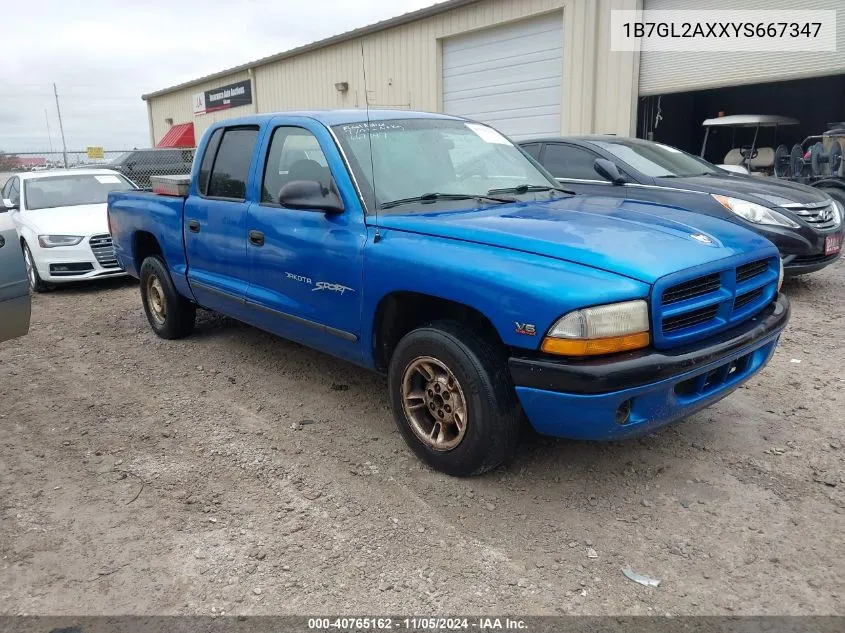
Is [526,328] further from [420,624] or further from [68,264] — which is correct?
[68,264]

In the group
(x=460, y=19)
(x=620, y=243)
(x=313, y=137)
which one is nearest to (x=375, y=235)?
(x=313, y=137)

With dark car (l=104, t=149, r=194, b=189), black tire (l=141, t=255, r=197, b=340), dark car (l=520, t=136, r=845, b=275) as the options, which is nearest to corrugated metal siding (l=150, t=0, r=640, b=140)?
dark car (l=104, t=149, r=194, b=189)

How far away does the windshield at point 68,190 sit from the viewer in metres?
9.19

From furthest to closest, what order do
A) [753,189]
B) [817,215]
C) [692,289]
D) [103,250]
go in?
[103,250] → [753,189] → [817,215] → [692,289]

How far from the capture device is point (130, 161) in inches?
679

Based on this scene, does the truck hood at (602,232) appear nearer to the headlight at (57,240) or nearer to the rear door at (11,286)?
the rear door at (11,286)

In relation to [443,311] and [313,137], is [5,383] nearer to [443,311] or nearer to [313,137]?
[313,137]

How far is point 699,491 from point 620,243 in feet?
4.17

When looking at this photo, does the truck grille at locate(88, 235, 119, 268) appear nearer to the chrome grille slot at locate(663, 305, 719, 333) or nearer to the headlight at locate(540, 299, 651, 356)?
the headlight at locate(540, 299, 651, 356)

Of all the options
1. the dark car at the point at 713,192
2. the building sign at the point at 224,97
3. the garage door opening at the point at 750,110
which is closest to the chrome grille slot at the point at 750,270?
the dark car at the point at 713,192

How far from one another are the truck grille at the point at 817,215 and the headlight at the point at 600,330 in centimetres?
470

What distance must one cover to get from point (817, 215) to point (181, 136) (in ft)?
84.3

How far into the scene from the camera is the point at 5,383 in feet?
16.5

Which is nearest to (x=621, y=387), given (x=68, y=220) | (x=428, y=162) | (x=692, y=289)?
(x=692, y=289)
